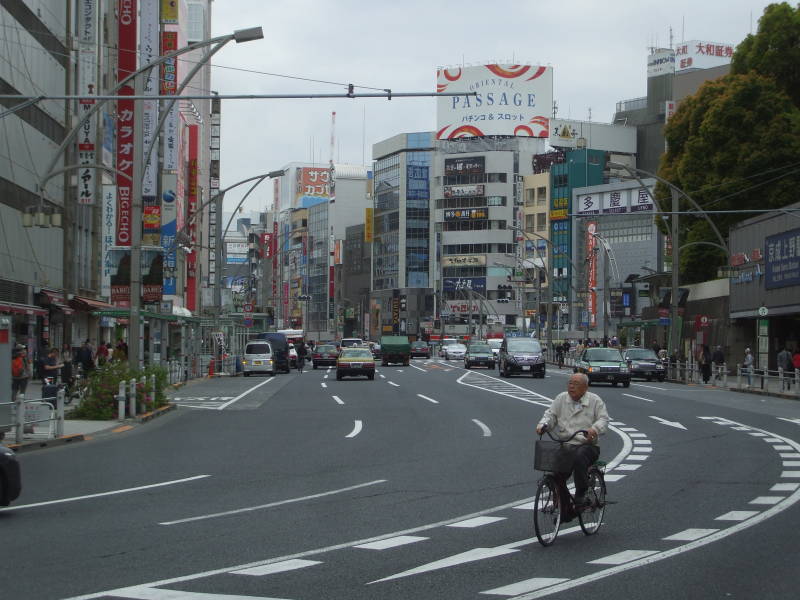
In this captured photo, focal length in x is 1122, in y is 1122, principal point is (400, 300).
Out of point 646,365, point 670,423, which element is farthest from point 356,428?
point 646,365

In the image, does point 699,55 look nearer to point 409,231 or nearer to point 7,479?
point 409,231

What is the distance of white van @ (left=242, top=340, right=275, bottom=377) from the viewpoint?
59.6 meters

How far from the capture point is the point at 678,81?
363ft

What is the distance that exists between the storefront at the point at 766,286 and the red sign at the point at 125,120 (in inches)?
1158

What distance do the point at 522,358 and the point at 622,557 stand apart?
43.4 meters

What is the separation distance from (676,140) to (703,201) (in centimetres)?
614

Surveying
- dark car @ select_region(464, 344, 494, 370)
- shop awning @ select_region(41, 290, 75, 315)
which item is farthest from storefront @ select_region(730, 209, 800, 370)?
shop awning @ select_region(41, 290, 75, 315)

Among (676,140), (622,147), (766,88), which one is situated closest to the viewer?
(766,88)

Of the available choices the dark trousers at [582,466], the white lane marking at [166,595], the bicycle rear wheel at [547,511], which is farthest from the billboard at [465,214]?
the white lane marking at [166,595]

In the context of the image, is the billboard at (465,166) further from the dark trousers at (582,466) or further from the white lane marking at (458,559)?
the white lane marking at (458,559)

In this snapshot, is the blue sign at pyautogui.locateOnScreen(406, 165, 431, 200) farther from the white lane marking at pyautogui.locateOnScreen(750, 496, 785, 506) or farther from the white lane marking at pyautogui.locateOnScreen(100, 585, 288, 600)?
the white lane marking at pyautogui.locateOnScreen(100, 585, 288, 600)

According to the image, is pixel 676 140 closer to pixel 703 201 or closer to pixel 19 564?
pixel 703 201

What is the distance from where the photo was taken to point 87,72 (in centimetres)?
5191

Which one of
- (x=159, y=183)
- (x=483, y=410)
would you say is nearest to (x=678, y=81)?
(x=159, y=183)
